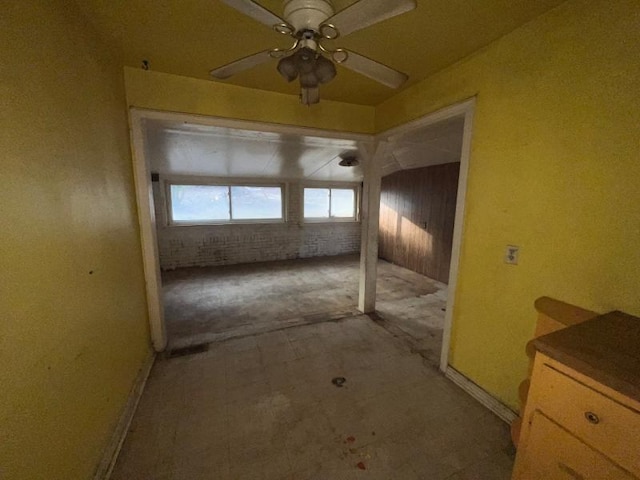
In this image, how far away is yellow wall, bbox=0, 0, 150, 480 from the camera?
78 centimetres

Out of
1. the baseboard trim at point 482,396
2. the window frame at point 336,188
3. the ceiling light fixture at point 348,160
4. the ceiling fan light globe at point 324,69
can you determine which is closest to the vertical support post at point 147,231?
the ceiling fan light globe at point 324,69

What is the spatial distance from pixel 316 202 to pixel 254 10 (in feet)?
17.2

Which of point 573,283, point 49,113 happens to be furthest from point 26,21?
point 573,283

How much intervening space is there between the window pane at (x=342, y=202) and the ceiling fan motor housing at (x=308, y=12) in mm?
5179

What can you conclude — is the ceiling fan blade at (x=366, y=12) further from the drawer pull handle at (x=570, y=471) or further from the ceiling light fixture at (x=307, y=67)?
the drawer pull handle at (x=570, y=471)

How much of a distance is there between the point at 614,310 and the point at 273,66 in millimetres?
2393

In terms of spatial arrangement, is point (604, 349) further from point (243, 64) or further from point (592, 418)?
point (243, 64)

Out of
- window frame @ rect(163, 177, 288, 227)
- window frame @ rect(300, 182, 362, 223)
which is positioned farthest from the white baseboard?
window frame @ rect(300, 182, 362, 223)

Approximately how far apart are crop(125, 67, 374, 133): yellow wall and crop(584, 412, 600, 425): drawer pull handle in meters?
2.51

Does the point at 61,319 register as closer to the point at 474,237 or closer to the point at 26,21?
the point at 26,21

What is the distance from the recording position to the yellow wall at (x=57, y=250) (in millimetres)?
782

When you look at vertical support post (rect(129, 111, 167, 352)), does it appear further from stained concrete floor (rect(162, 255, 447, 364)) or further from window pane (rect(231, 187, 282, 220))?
window pane (rect(231, 187, 282, 220))

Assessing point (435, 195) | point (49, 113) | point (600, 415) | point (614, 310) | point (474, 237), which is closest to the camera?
point (600, 415)

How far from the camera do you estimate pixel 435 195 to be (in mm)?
4434
